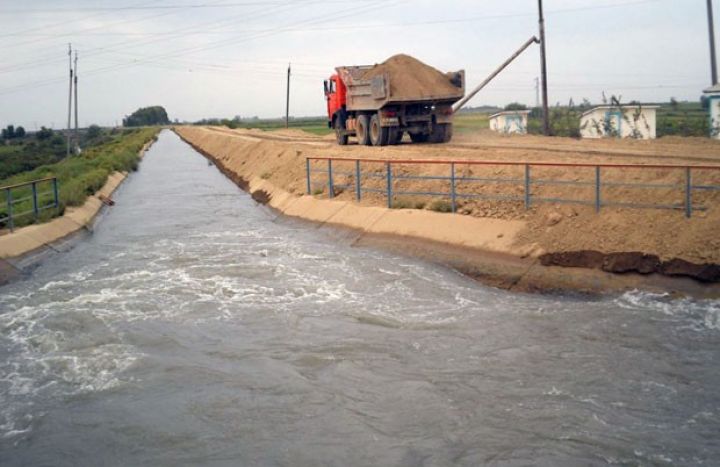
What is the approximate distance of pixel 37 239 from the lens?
2105 centimetres

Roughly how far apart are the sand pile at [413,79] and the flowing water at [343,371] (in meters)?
11.6

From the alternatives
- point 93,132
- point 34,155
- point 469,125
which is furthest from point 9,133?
point 469,125

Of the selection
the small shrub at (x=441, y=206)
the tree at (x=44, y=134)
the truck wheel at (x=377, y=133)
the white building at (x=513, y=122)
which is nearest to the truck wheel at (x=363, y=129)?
the truck wheel at (x=377, y=133)

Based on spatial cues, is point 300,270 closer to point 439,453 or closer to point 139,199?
point 439,453

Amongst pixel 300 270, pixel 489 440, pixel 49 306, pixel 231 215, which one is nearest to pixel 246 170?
pixel 231 215

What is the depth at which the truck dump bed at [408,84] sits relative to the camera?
2830 centimetres

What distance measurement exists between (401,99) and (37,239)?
44.1ft

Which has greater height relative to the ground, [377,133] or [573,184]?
[377,133]

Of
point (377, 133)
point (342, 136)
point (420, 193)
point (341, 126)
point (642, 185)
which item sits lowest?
point (420, 193)

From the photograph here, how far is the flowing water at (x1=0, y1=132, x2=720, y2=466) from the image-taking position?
28.3 feet

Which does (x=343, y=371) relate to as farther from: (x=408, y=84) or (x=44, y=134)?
(x=44, y=134)

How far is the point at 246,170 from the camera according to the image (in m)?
42.0

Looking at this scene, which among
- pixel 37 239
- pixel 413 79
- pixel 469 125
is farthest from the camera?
pixel 469 125

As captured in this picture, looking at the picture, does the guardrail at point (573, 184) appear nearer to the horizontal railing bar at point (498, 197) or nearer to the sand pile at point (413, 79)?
the horizontal railing bar at point (498, 197)
